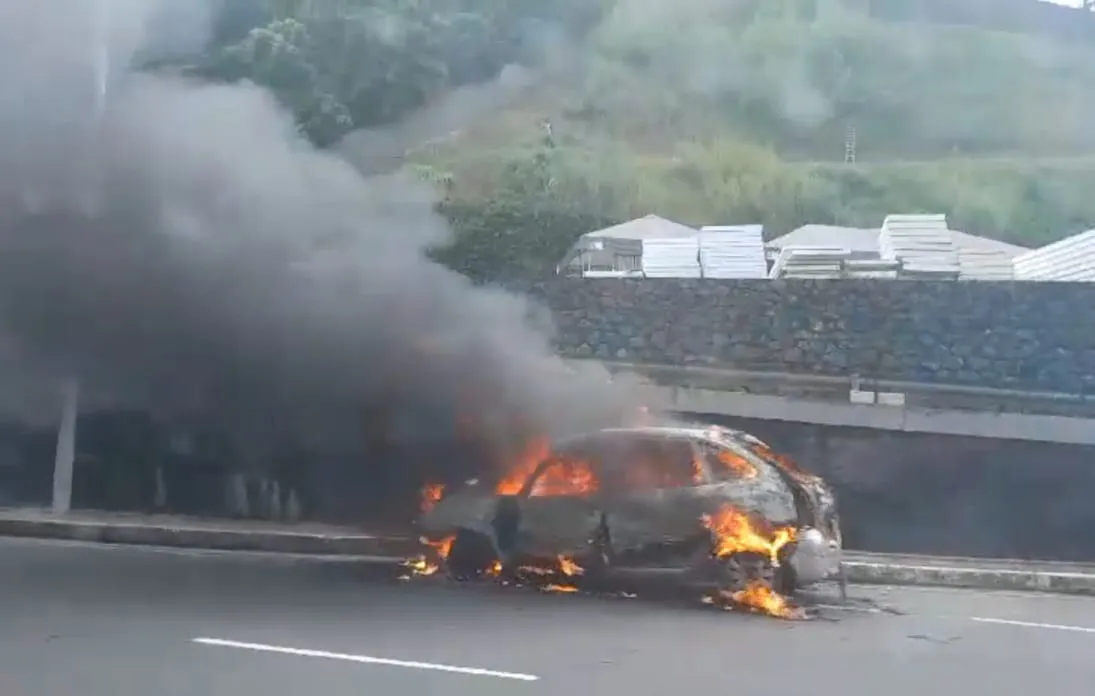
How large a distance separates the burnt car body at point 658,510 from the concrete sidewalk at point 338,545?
1.16 m

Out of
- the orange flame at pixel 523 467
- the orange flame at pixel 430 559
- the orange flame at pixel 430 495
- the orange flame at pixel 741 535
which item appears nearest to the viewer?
the orange flame at pixel 741 535

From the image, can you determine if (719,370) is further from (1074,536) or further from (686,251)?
(1074,536)

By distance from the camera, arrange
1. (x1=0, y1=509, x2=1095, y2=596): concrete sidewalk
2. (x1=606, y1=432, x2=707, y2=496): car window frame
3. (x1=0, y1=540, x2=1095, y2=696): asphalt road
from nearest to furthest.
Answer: (x1=0, y1=540, x2=1095, y2=696): asphalt road < (x1=606, y1=432, x2=707, y2=496): car window frame < (x1=0, y1=509, x2=1095, y2=596): concrete sidewalk

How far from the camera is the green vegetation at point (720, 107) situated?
15.9m

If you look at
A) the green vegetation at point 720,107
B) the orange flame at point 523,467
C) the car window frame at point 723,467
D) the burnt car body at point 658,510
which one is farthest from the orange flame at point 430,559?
the green vegetation at point 720,107

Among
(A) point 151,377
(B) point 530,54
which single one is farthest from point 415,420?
(B) point 530,54

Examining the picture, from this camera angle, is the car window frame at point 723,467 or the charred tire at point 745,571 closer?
the charred tire at point 745,571

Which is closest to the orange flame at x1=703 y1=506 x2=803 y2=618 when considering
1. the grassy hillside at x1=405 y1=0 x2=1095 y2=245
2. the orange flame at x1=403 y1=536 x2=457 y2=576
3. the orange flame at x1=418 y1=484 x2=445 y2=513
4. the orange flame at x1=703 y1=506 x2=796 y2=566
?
the orange flame at x1=703 y1=506 x2=796 y2=566

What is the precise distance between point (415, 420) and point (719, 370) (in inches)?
146

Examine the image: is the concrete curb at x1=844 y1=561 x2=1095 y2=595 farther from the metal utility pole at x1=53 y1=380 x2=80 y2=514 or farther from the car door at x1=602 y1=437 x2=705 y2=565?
the metal utility pole at x1=53 y1=380 x2=80 y2=514

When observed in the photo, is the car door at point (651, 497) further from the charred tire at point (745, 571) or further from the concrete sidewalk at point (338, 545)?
the concrete sidewalk at point (338, 545)

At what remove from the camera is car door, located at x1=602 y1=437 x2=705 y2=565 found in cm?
852

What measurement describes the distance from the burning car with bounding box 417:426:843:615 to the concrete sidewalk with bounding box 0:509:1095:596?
3.67 feet

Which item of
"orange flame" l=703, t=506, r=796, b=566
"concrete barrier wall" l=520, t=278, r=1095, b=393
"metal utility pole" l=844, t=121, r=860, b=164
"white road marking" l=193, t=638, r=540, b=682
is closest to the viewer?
"white road marking" l=193, t=638, r=540, b=682
